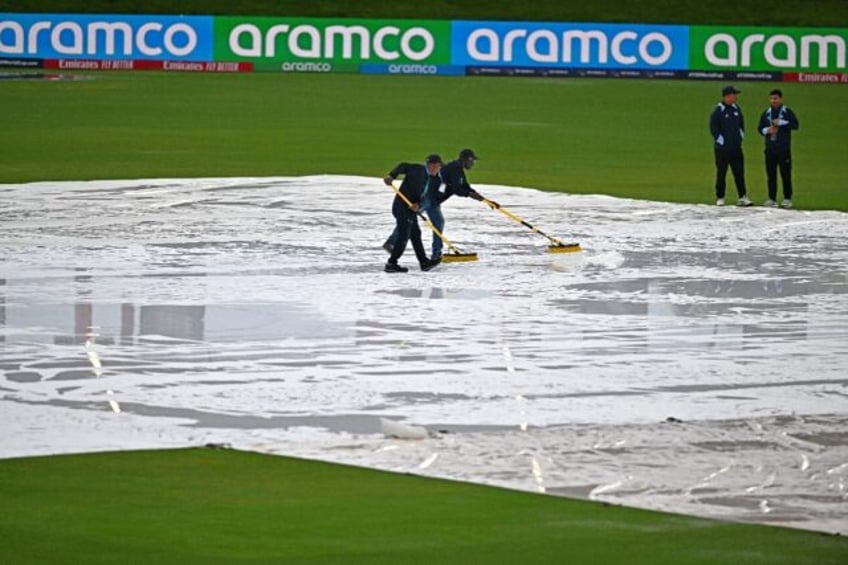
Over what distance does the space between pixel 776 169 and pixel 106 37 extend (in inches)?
1183

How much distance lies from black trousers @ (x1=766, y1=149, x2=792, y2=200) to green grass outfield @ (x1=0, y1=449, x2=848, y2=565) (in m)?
18.4

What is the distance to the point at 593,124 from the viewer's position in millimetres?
45719

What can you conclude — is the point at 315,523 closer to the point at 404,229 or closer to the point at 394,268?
the point at 404,229

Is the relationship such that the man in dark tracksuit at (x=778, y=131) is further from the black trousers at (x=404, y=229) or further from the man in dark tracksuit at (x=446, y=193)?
the black trousers at (x=404, y=229)

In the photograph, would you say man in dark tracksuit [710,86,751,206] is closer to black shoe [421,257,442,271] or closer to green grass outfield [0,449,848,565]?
black shoe [421,257,442,271]

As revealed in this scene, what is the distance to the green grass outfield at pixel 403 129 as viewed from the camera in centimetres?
3588

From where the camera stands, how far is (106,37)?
56.6 meters

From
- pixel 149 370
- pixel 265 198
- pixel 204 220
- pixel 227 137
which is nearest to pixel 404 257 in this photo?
pixel 204 220

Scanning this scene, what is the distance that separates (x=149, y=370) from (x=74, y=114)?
3003 centimetres

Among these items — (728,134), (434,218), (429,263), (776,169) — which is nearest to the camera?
(429,263)

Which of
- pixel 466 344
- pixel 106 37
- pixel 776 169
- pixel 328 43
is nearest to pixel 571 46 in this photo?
pixel 328 43

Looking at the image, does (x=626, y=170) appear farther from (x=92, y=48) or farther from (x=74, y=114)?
(x=92, y=48)

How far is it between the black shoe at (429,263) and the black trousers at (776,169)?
341 inches

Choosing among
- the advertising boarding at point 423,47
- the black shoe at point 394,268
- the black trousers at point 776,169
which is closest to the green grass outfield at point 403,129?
the black trousers at point 776,169
